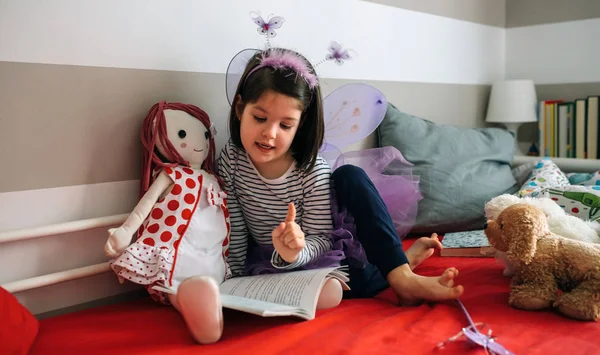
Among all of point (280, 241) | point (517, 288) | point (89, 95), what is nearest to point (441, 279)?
point (517, 288)

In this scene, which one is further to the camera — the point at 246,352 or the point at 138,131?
the point at 138,131

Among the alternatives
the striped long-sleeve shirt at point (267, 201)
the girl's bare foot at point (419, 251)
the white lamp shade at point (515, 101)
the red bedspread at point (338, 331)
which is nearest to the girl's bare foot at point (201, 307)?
the red bedspread at point (338, 331)

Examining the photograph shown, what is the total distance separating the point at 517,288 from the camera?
1.13 metres

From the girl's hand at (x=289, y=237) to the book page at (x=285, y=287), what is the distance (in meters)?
0.07

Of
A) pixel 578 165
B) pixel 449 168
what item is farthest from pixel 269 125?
pixel 578 165

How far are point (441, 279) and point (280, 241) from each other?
332 millimetres

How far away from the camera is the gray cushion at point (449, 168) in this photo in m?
1.70

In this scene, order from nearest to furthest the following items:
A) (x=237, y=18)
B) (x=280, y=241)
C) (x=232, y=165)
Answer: (x=280, y=241) < (x=232, y=165) < (x=237, y=18)

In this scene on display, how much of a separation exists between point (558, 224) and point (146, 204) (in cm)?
91

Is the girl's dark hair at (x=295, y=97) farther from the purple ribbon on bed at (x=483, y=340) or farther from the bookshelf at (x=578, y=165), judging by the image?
the bookshelf at (x=578, y=165)

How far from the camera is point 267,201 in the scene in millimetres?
1292

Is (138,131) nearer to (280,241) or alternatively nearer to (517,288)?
(280,241)

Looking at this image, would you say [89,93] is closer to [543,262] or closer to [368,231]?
[368,231]

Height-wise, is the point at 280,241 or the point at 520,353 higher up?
the point at 280,241
